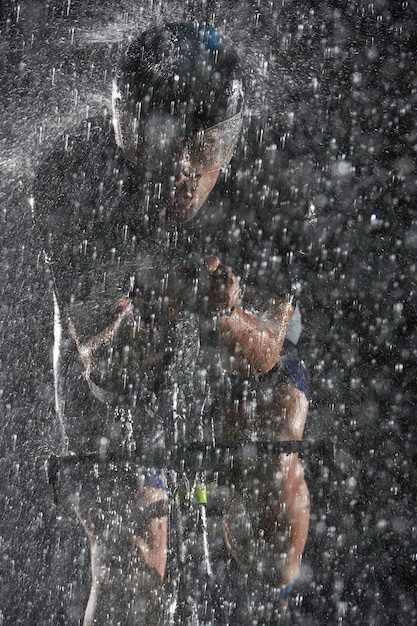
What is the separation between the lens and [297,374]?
1.38 metres

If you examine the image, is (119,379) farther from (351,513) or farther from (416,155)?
(416,155)

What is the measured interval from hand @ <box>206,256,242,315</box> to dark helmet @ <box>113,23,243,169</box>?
0.91ft

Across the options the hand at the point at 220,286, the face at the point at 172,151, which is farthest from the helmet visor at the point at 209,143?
the hand at the point at 220,286

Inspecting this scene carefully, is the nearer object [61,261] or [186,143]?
[186,143]

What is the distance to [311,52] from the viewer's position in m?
1.84

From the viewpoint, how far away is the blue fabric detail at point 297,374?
4.43 feet

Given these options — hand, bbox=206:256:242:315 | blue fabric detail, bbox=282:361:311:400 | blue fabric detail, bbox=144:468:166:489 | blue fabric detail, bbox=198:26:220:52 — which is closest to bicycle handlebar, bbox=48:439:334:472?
blue fabric detail, bbox=144:468:166:489

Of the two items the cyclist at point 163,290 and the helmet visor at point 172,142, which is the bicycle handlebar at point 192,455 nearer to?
the cyclist at point 163,290

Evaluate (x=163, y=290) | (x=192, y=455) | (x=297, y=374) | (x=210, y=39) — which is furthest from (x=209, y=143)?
(x=192, y=455)

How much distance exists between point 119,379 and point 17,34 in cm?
113

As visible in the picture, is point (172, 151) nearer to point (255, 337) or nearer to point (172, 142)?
point (172, 142)

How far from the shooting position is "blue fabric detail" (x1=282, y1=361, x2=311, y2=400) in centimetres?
135

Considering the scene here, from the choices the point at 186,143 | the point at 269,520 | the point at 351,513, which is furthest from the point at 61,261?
the point at 351,513

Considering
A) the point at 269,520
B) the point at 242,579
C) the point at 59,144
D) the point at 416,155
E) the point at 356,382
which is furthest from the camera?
the point at 242,579
